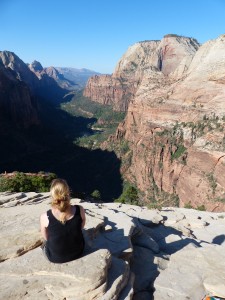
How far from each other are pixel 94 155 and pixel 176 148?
3610 centimetres

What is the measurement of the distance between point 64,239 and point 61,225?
490 mm

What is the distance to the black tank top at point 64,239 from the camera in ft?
30.0

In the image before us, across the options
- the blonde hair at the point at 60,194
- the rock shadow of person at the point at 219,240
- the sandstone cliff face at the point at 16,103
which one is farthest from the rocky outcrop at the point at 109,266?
the sandstone cliff face at the point at 16,103

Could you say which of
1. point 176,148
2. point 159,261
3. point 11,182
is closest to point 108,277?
point 159,261

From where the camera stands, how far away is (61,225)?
911 cm

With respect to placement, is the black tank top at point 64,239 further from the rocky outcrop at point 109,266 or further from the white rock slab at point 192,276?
the white rock slab at point 192,276

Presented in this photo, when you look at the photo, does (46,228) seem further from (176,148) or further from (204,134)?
(176,148)

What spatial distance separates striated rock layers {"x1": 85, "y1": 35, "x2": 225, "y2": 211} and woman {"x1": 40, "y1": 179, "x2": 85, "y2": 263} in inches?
1924

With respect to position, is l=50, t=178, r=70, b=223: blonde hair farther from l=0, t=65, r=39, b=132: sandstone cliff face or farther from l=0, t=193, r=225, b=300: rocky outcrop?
l=0, t=65, r=39, b=132: sandstone cliff face

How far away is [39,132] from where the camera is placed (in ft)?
437

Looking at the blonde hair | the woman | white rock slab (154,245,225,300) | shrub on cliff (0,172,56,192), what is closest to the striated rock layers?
shrub on cliff (0,172,56,192)

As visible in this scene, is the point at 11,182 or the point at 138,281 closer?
the point at 138,281

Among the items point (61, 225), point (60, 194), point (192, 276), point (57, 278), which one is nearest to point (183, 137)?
point (192, 276)

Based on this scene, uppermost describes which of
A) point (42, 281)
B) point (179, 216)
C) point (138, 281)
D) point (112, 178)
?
point (42, 281)
